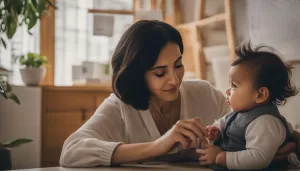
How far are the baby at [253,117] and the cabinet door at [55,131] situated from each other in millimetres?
2580

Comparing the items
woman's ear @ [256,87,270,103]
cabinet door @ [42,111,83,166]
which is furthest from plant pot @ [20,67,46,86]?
woman's ear @ [256,87,270,103]

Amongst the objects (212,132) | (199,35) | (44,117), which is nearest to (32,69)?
(44,117)

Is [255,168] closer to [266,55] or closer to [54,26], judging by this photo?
[266,55]

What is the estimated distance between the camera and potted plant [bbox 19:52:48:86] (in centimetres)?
359

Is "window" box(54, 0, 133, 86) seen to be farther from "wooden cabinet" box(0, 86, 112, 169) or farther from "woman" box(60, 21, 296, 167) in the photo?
"woman" box(60, 21, 296, 167)

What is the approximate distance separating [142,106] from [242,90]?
45 centimetres

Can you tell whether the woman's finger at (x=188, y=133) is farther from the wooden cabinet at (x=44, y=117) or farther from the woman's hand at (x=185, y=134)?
the wooden cabinet at (x=44, y=117)

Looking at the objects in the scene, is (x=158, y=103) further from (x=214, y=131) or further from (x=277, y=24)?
(x=277, y=24)

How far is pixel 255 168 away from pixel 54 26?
3.12 m

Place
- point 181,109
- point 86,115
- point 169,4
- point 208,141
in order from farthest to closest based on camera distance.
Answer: point 169,4, point 86,115, point 181,109, point 208,141

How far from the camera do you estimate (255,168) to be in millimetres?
1094

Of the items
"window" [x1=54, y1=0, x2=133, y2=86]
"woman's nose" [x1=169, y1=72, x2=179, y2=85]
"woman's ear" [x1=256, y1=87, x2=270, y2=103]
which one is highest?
"window" [x1=54, y1=0, x2=133, y2=86]

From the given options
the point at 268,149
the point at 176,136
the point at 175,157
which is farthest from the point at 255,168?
the point at 175,157

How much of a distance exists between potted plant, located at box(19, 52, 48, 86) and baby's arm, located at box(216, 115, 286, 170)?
8.81ft
